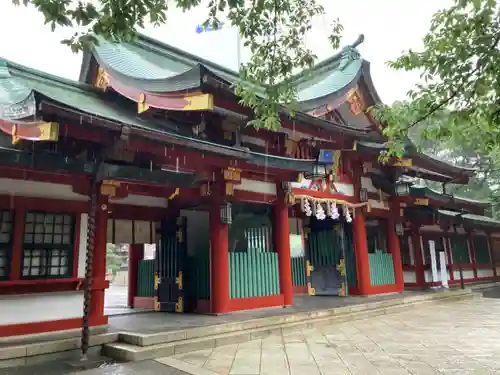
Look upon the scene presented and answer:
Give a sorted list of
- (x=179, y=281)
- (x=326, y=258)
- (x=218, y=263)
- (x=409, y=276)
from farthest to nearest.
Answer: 1. (x=409, y=276)
2. (x=326, y=258)
3. (x=179, y=281)
4. (x=218, y=263)

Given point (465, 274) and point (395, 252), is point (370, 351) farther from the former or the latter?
point (465, 274)

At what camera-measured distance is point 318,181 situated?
11562mm

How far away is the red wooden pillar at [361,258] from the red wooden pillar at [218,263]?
16.9 ft

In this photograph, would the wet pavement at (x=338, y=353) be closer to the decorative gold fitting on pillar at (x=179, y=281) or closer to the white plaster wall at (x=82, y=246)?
the decorative gold fitting on pillar at (x=179, y=281)

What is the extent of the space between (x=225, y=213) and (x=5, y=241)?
13.8ft

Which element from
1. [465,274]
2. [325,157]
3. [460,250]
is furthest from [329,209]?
[465,274]

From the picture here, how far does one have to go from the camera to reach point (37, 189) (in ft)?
23.6

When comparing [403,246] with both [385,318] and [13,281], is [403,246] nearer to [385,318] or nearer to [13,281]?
[385,318]

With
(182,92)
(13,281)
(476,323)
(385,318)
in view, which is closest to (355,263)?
(385,318)

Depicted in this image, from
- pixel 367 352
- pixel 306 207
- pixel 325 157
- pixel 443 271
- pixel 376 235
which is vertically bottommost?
pixel 367 352

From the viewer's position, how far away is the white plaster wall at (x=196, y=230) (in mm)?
10375

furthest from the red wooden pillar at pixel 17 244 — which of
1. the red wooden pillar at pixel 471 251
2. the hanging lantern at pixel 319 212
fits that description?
the red wooden pillar at pixel 471 251

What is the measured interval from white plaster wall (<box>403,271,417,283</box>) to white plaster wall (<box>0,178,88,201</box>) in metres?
13.0

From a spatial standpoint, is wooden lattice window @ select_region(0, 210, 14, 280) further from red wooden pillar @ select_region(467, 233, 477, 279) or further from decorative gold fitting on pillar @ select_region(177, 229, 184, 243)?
red wooden pillar @ select_region(467, 233, 477, 279)
